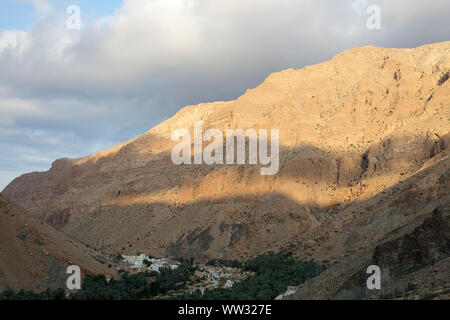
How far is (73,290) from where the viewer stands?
2767cm

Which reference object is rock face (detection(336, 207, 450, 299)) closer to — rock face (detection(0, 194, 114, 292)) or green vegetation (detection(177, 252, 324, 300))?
green vegetation (detection(177, 252, 324, 300))

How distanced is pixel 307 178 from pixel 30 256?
1427 inches

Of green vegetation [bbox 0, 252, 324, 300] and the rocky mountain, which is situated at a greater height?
the rocky mountain

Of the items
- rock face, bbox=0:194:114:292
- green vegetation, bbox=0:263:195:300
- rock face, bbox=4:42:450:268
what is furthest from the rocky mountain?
rock face, bbox=0:194:114:292

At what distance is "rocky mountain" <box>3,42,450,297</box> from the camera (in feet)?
139

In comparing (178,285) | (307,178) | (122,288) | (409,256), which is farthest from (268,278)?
(307,178)

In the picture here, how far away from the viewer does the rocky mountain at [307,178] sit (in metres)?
42.3

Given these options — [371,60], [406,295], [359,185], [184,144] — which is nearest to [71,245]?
[406,295]

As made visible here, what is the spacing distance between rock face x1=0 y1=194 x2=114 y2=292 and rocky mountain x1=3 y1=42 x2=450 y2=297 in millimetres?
19278

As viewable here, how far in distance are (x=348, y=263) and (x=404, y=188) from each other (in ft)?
58.4

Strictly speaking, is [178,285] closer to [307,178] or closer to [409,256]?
[409,256]

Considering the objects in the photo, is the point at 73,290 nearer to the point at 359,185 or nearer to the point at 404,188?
the point at 404,188

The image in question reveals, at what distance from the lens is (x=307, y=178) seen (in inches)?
2221

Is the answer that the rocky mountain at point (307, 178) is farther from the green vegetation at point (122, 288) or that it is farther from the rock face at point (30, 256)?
the rock face at point (30, 256)
